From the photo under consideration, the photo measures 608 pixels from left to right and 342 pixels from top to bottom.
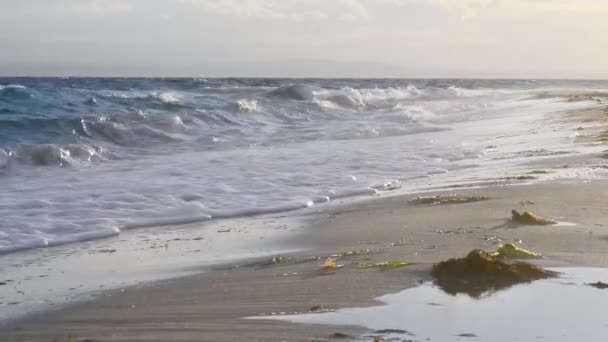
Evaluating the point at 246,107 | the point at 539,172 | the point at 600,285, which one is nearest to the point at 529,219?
the point at 600,285

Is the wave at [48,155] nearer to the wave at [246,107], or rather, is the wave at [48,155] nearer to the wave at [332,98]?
the wave at [246,107]

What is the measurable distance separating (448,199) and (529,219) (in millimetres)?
1792

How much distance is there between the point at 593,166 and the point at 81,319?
287 inches

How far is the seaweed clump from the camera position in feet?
14.6

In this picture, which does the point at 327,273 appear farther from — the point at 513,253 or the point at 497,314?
the point at 497,314

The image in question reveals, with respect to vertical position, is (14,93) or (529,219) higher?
(529,219)

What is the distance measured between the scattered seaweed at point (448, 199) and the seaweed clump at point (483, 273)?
343 cm

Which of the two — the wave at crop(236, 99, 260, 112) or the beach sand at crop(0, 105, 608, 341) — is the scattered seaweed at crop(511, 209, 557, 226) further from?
the wave at crop(236, 99, 260, 112)

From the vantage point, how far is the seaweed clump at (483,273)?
4449mm

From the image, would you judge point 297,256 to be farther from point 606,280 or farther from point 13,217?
point 13,217

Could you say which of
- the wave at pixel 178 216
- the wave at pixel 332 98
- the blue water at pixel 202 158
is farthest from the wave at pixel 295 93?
the wave at pixel 178 216

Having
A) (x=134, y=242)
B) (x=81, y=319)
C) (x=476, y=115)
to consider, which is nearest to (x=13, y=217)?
(x=134, y=242)

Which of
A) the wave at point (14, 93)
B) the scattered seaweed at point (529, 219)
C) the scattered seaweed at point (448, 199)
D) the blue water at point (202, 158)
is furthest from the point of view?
the wave at point (14, 93)

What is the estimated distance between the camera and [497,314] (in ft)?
12.7
